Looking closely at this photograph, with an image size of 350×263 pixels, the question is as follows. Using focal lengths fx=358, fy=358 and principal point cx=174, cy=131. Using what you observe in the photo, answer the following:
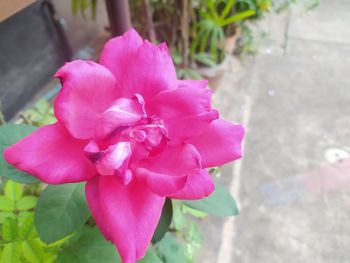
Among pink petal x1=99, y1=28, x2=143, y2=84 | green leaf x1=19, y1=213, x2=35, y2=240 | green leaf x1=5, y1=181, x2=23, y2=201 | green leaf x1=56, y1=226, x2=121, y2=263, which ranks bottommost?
green leaf x1=56, y1=226, x2=121, y2=263

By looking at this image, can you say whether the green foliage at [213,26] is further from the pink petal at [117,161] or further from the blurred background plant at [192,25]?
the pink petal at [117,161]

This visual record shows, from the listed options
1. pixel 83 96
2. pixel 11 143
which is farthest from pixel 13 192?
pixel 83 96

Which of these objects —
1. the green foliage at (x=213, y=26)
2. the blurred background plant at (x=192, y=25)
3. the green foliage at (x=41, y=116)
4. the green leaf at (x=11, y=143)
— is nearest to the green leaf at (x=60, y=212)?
the green leaf at (x=11, y=143)

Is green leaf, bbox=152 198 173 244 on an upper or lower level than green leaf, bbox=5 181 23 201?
upper

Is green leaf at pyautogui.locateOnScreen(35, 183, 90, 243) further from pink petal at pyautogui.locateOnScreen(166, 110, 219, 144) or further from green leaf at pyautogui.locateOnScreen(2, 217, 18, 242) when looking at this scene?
pink petal at pyautogui.locateOnScreen(166, 110, 219, 144)

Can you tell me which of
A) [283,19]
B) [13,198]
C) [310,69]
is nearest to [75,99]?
[13,198]

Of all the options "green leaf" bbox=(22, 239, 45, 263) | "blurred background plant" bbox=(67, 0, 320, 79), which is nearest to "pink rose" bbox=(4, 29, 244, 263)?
"green leaf" bbox=(22, 239, 45, 263)

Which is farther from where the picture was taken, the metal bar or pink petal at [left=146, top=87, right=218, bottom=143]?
the metal bar
